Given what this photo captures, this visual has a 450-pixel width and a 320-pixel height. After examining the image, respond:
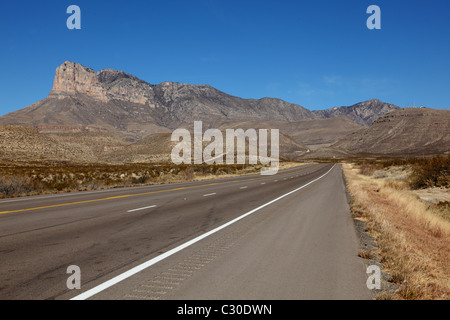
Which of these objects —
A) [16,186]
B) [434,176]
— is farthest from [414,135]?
[16,186]

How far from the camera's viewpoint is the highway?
4418 mm

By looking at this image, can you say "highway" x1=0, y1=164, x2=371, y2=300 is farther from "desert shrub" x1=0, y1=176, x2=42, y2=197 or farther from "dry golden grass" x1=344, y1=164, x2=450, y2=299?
"desert shrub" x1=0, y1=176, x2=42, y2=197

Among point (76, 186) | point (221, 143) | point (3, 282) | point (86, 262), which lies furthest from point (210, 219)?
point (221, 143)

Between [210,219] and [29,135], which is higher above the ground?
[29,135]

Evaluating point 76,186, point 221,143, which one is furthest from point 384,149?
point 76,186

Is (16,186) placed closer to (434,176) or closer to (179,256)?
(179,256)

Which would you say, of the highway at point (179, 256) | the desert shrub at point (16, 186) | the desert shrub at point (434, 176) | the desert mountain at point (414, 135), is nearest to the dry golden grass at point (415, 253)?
the highway at point (179, 256)

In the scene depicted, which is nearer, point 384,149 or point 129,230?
point 129,230

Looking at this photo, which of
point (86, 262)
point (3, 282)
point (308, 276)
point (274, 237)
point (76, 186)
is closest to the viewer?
point (3, 282)

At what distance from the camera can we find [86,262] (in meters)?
5.55

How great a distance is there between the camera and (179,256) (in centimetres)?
605
